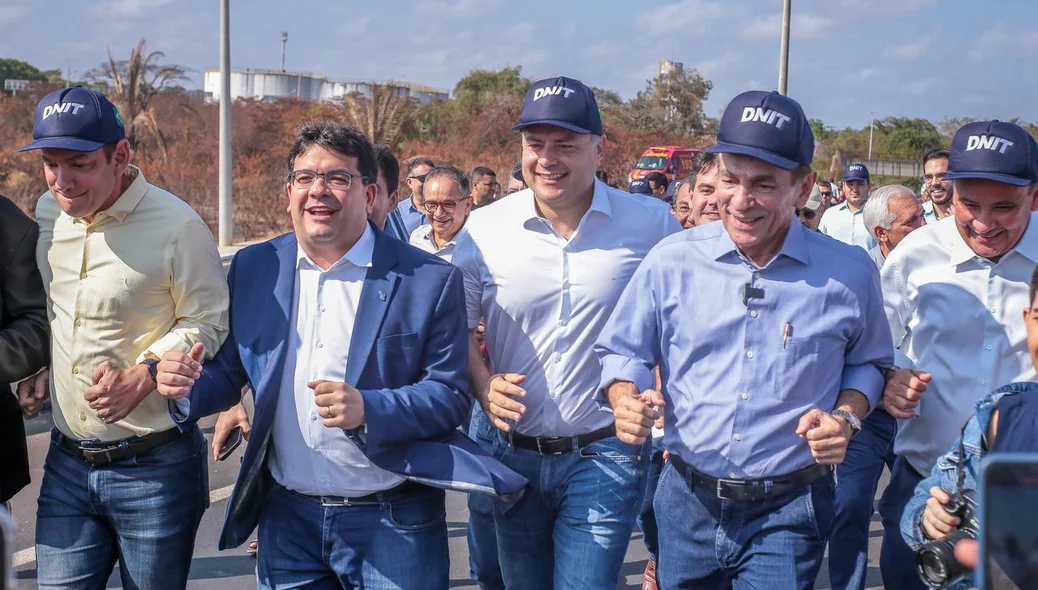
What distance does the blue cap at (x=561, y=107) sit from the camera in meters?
4.16

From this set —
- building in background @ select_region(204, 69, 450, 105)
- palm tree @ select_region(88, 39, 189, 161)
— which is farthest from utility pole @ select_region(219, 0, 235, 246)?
building in background @ select_region(204, 69, 450, 105)

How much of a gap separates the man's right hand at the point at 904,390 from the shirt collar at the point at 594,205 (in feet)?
4.02

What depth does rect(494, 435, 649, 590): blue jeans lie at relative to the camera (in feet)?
13.3

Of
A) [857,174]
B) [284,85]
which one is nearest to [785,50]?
[857,174]

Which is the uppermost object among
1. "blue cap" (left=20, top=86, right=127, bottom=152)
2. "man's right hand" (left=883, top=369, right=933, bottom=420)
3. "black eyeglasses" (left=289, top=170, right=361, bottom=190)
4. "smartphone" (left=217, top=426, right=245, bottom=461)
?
"blue cap" (left=20, top=86, right=127, bottom=152)

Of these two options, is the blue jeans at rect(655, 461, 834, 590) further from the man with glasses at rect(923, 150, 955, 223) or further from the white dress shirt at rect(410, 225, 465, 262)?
the man with glasses at rect(923, 150, 955, 223)

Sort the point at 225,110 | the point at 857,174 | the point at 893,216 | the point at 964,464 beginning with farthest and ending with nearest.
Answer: the point at 225,110 → the point at 857,174 → the point at 893,216 → the point at 964,464

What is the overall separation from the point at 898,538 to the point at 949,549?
1741 millimetres

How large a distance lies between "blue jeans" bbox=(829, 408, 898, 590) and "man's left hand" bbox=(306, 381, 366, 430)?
2557mm

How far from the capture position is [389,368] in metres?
3.61

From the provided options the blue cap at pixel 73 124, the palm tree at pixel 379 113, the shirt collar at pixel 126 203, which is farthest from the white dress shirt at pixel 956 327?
the palm tree at pixel 379 113

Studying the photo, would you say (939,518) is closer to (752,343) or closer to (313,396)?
(752,343)

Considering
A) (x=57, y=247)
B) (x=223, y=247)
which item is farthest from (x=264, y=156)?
(x=57, y=247)

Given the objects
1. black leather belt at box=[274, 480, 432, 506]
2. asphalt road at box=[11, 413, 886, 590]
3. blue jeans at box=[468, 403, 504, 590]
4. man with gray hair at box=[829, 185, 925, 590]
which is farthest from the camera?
asphalt road at box=[11, 413, 886, 590]
